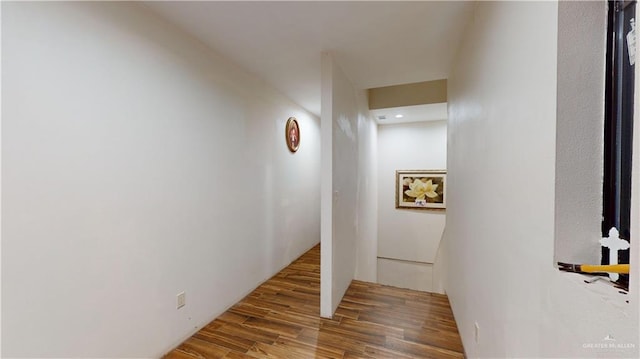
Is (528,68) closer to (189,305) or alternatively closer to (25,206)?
(25,206)

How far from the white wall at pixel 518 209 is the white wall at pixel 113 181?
196cm

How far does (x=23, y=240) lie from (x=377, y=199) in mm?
4547

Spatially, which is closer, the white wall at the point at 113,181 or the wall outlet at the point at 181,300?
the white wall at the point at 113,181

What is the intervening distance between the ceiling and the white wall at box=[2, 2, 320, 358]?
255 mm

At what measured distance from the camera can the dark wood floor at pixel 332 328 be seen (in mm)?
1790

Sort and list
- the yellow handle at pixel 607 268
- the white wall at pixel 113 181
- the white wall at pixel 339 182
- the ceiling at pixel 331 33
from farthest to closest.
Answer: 1. the white wall at pixel 339 182
2. the ceiling at pixel 331 33
3. the white wall at pixel 113 181
4. the yellow handle at pixel 607 268

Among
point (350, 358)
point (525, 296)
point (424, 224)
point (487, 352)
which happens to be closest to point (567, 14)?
point (525, 296)

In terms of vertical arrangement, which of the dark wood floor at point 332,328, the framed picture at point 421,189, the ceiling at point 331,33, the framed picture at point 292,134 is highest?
the ceiling at point 331,33

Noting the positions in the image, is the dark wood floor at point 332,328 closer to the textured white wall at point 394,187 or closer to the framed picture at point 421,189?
the textured white wall at point 394,187

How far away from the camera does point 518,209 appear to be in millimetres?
950

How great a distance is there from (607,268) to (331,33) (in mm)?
1953

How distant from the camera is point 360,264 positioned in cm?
358

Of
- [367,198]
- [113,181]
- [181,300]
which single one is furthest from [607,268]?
[367,198]

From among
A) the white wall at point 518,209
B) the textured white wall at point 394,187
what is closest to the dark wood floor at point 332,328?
Result: the white wall at point 518,209
